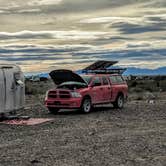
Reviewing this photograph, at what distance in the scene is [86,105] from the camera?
2578 cm

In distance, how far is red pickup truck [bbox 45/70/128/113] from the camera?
25.3 meters

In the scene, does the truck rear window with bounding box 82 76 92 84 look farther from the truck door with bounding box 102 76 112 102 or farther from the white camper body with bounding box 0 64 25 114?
the white camper body with bounding box 0 64 25 114

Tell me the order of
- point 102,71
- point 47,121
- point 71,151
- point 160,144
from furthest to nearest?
point 102,71 < point 47,121 < point 160,144 < point 71,151

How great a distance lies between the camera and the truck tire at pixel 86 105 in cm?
2553

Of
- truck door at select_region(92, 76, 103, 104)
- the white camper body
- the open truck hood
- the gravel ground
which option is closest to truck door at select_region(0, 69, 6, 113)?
the white camper body

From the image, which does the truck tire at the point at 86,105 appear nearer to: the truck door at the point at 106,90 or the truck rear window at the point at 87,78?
the truck rear window at the point at 87,78

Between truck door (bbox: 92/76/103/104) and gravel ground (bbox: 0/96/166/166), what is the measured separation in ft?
11.8

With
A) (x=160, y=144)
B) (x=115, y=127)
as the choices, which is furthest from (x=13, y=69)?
(x=160, y=144)

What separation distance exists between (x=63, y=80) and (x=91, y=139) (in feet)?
39.9

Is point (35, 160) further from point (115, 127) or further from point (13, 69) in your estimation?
point (13, 69)

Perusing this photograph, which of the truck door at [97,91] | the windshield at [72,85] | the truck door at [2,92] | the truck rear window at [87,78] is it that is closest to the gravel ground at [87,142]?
the truck door at [2,92]

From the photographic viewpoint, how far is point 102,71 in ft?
94.9

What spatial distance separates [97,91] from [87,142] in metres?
11.9

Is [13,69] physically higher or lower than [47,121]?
higher
